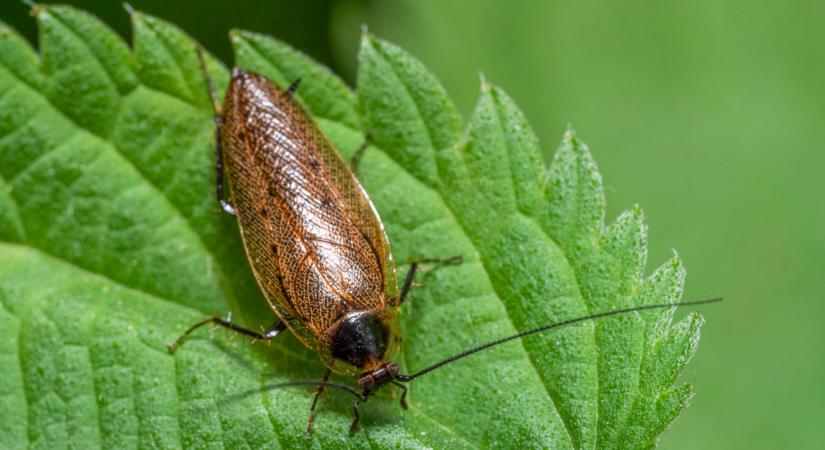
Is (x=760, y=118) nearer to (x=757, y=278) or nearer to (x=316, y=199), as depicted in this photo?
(x=757, y=278)

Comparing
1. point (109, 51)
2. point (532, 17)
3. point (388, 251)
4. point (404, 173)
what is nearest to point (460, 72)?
A: point (532, 17)

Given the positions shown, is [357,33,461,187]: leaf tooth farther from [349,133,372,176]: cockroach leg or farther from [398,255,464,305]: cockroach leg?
[398,255,464,305]: cockroach leg

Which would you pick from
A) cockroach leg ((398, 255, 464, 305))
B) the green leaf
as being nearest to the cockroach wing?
cockroach leg ((398, 255, 464, 305))

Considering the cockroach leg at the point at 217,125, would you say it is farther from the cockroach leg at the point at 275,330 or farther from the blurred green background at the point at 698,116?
the blurred green background at the point at 698,116

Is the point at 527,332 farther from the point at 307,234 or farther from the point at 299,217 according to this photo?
the point at 299,217

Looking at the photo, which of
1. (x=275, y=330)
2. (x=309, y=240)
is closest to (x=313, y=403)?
(x=275, y=330)

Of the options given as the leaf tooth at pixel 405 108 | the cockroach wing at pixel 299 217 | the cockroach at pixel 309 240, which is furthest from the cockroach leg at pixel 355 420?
the leaf tooth at pixel 405 108
